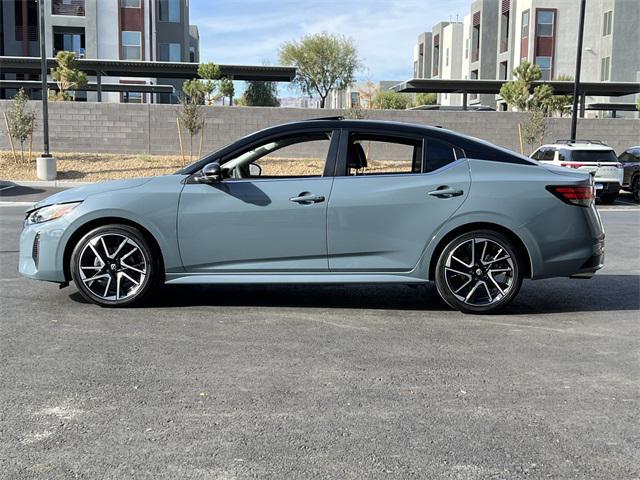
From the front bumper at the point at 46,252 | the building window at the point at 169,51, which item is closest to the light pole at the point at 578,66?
the front bumper at the point at 46,252

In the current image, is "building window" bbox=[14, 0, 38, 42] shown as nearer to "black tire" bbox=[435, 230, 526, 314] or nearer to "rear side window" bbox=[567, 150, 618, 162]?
"rear side window" bbox=[567, 150, 618, 162]

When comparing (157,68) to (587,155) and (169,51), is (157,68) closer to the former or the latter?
(169,51)

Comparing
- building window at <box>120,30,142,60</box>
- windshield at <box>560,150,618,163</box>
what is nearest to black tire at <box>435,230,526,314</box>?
windshield at <box>560,150,618,163</box>

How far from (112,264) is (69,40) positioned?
160 feet

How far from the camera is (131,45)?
163 ft

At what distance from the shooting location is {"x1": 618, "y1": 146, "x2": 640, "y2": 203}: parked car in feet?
65.1

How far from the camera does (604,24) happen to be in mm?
48875

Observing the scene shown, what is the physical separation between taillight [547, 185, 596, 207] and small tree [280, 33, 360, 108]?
53.4m

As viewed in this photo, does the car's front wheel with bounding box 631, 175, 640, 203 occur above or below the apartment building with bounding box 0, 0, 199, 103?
below

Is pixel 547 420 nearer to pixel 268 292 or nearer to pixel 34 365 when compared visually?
pixel 34 365

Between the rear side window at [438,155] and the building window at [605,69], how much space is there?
152 ft

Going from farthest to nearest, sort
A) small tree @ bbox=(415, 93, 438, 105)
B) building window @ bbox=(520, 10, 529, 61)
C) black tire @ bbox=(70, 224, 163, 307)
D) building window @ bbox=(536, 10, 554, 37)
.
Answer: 1. small tree @ bbox=(415, 93, 438, 105)
2. building window @ bbox=(520, 10, 529, 61)
3. building window @ bbox=(536, 10, 554, 37)
4. black tire @ bbox=(70, 224, 163, 307)

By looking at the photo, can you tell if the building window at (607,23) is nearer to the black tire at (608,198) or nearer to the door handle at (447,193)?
the black tire at (608,198)

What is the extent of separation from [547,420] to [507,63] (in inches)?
2274
